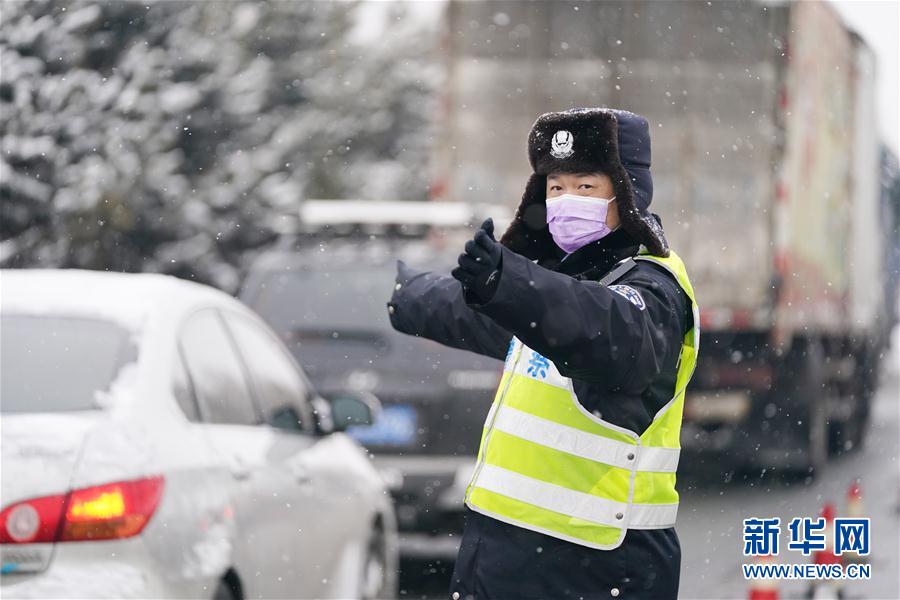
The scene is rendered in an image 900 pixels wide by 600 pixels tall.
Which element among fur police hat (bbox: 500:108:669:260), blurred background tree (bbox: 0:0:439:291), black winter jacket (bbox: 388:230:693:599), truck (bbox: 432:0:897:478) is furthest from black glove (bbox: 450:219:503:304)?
truck (bbox: 432:0:897:478)

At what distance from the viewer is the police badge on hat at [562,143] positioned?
3283 millimetres

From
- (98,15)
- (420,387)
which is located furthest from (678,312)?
(98,15)

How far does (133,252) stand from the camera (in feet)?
63.2

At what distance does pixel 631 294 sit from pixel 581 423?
362 millimetres

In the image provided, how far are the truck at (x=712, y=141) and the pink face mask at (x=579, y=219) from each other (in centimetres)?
831

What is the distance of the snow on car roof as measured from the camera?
15.3ft

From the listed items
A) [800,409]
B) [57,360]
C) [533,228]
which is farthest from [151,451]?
[800,409]

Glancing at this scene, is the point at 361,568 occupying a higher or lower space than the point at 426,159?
higher

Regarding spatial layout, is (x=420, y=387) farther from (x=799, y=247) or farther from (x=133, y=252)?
(x=133, y=252)

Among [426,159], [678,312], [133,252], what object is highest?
[678,312]

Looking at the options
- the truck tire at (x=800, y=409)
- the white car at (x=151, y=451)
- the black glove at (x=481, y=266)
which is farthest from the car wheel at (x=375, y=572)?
the truck tire at (x=800, y=409)

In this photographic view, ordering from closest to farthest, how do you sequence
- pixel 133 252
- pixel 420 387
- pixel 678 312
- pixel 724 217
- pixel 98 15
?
pixel 678 312 → pixel 420 387 → pixel 724 217 → pixel 98 15 → pixel 133 252

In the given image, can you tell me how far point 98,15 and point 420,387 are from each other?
10.8 m

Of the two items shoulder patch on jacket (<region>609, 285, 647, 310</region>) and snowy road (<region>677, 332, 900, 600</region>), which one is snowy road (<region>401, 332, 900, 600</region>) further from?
shoulder patch on jacket (<region>609, 285, 647, 310</region>)
